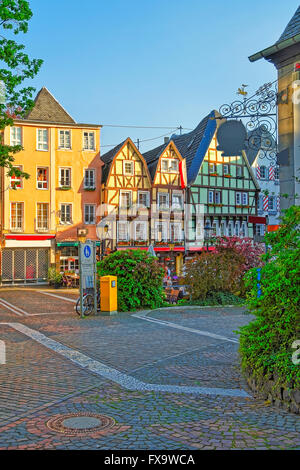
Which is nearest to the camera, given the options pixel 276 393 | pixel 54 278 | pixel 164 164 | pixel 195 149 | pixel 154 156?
pixel 276 393

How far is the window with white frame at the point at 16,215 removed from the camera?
109 ft

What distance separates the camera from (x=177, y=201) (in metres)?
39.2

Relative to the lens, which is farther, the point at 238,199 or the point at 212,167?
the point at 238,199

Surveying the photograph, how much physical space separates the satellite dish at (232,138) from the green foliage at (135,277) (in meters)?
7.06

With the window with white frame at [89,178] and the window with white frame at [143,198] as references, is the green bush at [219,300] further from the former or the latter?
the window with white frame at [143,198]

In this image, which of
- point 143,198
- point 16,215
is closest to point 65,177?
point 16,215

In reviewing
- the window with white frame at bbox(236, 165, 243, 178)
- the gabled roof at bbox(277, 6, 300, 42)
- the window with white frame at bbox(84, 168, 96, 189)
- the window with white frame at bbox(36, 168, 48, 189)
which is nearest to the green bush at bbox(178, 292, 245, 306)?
the gabled roof at bbox(277, 6, 300, 42)

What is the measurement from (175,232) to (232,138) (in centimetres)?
2800

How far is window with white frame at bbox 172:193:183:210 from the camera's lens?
3900 cm

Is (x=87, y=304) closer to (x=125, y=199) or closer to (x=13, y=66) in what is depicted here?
(x=13, y=66)

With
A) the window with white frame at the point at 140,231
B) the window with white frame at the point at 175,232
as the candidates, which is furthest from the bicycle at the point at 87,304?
the window with white frame at the point at 175,232

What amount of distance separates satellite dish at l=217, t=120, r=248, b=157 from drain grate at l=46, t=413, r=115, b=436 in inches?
257

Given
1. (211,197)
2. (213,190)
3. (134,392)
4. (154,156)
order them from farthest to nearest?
(154,156), (213,190), (211,197), (134,392)
